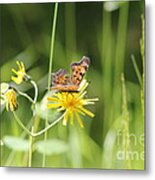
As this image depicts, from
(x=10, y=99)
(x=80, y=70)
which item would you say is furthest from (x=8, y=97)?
(x=80, y=70)

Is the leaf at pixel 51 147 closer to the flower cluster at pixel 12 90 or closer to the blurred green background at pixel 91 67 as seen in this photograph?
the blurred green background at pixel 91 67

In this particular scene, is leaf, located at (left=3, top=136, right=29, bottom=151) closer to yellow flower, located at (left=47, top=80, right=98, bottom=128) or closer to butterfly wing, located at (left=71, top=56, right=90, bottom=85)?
yellow flower, located at (left=47, top=80, right=98, bottom=128)

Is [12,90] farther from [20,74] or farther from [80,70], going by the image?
[80,70]

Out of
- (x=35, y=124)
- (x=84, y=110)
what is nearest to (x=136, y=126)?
(x=84, y=110)

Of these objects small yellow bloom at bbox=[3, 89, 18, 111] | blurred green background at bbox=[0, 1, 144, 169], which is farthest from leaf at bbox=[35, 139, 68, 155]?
small yellow bloom at bbox=[3, 89, 18, 111]

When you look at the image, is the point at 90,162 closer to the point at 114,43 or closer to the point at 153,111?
the point at 153,111

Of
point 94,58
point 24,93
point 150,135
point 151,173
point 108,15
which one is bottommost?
point 151,173
